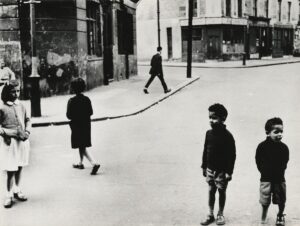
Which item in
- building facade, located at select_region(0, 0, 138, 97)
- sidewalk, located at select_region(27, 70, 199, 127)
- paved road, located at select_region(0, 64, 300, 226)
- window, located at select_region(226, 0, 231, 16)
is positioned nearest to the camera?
paved road, located at select_region(0, 64, 300, 226)

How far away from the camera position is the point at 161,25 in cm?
4544

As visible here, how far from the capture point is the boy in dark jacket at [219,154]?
5133 mm

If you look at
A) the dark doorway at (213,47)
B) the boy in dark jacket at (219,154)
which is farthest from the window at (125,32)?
the boy in dark jacket at (219,154)

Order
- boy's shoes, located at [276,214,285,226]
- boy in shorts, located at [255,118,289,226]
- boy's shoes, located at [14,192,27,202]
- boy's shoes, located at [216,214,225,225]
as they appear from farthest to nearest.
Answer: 1. boy's shoes, located at [14,192,27,202]
2. boy's shoes, located at [216,214,225,225]
3. boy's shoes, located at [276,214,285,226]
4. boy in shorts, located at [255,118,289,226]

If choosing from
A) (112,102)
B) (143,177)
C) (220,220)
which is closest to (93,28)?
(112,102)

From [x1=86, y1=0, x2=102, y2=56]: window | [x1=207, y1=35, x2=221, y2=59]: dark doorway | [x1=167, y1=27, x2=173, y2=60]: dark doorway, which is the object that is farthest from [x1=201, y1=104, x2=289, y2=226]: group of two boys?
[x1=167, y1=27, x2=173, y2=60]: dark doorway

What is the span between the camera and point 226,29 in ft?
138

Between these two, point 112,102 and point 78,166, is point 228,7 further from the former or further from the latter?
point 78,166

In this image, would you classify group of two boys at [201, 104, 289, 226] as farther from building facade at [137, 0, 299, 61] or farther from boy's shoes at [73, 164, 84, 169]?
building facade at [137, 0, 299, 61]

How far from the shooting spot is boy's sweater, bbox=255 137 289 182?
4941 mm

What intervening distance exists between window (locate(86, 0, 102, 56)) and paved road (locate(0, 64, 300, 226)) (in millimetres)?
7507

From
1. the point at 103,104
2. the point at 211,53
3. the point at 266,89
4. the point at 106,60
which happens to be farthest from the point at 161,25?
the point at 103,104

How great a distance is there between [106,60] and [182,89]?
3677mm

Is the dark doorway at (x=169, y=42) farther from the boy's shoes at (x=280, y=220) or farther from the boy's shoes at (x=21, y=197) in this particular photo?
the boy's shoes at (x=280, y=220)
